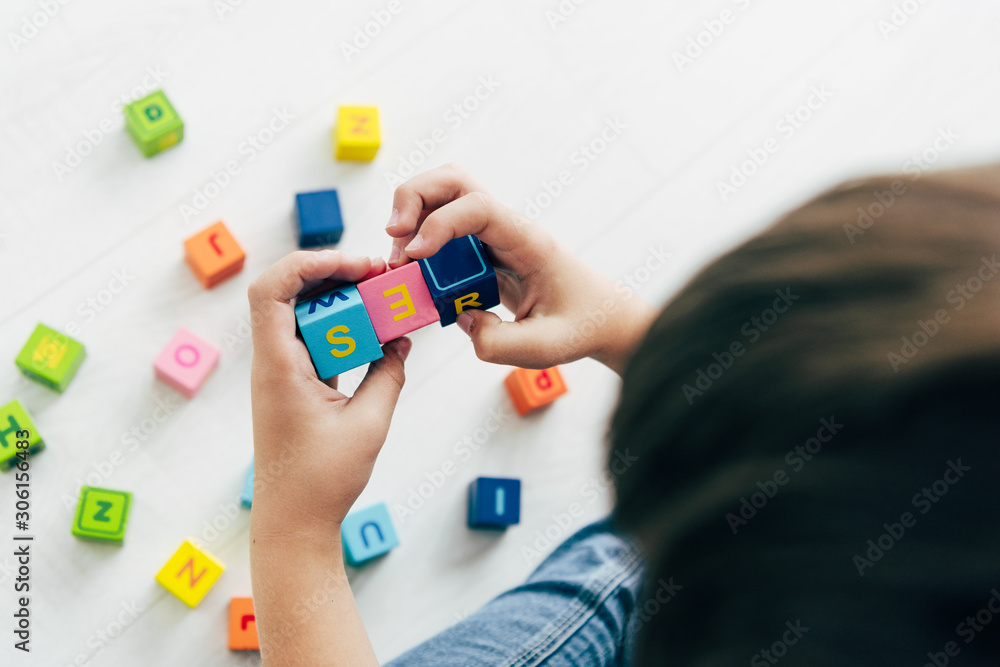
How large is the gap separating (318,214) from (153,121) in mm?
268

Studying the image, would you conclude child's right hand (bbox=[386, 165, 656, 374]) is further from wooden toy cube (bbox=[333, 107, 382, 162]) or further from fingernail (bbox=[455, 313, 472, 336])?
wooden toy cube (bbox=[333, 107, 382, 162])

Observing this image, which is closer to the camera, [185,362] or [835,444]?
[835,444]

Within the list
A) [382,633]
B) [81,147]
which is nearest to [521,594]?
[382,633]

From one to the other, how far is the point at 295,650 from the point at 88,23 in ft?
3.14

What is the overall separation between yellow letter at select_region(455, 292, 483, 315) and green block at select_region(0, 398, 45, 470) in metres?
0.62

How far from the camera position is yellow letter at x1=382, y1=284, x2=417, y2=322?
0.74 m

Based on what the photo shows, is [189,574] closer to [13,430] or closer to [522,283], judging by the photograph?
[13,430]

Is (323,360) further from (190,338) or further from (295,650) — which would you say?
(190,338)

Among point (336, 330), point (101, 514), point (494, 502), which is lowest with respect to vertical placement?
point (494, 502)

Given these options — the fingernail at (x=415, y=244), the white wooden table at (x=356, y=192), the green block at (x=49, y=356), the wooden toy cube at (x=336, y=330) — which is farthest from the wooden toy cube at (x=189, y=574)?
the fingernail at (x=415, y=244)

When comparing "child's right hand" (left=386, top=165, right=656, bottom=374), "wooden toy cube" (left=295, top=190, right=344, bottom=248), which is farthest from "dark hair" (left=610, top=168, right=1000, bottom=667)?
"wooden toy cube" (left=295, top=190, right=344, bottom=248)

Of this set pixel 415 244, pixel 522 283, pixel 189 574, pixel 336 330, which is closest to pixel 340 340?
pixel 336 330

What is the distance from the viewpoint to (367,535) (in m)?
1.01

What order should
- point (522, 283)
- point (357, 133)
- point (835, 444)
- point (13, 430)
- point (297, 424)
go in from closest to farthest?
1. point (835, 444)
2. point (297, 424)
3. point (522, 283)
4. point (13, 430)
5. point (357, 133)
